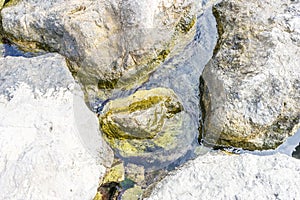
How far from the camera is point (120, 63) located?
2.93 meters

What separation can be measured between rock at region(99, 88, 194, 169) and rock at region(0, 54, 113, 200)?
157 mm

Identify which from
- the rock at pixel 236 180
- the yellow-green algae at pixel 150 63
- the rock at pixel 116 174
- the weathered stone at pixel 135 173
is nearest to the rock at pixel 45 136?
the rock at pixel 116 174

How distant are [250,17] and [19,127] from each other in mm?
1773

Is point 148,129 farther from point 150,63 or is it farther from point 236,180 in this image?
point 236,180

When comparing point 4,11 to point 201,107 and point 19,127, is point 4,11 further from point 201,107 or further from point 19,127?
point 201,107

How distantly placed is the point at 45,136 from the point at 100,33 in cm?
86

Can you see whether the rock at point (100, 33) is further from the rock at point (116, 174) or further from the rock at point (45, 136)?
the rock at point (116, 174)

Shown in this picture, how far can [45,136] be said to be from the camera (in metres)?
2.41

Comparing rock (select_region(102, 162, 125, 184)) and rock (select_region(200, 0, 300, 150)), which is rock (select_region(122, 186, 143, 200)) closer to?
rock (select_region(102, 162, 125, 184))

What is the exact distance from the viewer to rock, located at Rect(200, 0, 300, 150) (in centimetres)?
259

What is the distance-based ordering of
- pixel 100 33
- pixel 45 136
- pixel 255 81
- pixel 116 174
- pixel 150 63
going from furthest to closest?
pixel 150 63, pixel 100 33, pixel 116 174, pixel 255 81, pixel 45 136

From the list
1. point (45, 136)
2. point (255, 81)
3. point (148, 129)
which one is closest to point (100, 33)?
point (148, 129)

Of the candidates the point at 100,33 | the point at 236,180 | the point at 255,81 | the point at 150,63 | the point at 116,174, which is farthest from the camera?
the point at 150,63

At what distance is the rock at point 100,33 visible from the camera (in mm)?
2830
